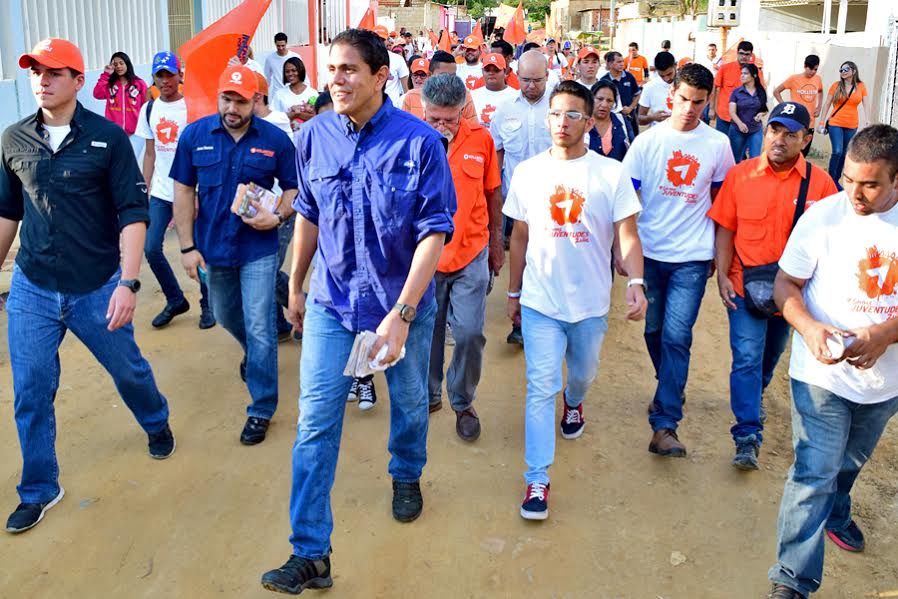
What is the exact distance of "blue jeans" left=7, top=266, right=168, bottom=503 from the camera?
418cm

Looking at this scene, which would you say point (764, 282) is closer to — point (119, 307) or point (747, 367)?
point (747, 367)

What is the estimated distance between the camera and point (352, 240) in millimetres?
3623

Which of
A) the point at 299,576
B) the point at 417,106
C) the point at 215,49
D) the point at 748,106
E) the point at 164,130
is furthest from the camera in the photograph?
the point at 748,106

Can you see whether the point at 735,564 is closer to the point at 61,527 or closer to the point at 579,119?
the point at 579,119

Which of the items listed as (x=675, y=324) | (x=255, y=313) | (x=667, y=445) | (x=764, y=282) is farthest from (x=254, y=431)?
(x=764, y=282)

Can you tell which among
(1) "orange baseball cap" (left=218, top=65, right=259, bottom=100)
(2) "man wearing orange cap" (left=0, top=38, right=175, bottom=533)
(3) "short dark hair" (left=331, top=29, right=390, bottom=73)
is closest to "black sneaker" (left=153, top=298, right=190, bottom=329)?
(1) "orange baseball cap" (left=218, top=65, right=259, bottom=100)

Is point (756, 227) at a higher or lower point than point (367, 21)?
lower

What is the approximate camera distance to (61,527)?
4262mm

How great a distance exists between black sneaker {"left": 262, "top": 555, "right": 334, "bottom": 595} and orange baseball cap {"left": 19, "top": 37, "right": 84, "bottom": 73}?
7.88 feet

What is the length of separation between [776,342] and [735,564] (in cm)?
154

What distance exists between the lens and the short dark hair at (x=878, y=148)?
331 centimetres

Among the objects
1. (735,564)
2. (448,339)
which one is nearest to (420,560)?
(735,564)

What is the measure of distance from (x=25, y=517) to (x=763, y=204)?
406cm

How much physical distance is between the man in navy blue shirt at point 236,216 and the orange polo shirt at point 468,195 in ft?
3.12
